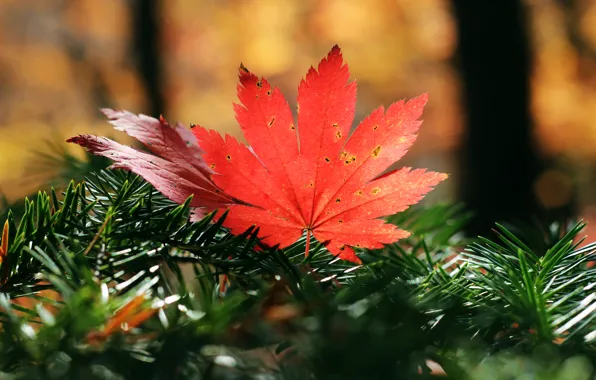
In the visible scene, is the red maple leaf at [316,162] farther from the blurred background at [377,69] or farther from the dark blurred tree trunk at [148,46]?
the dark blurred tree trunk at [148,46]

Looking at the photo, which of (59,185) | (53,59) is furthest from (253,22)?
(59,185)

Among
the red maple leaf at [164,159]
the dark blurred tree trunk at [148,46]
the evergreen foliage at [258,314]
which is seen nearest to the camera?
the evergreen foliage at [258,314]

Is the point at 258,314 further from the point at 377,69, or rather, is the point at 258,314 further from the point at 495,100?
the point at 377,69

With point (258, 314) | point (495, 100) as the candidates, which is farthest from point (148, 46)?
point (258, 314)

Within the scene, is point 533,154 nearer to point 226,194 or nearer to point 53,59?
point 226,194

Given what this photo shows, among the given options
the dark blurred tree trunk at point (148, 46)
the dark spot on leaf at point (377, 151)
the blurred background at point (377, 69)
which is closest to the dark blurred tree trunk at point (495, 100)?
the blurred background at point (377, 69)

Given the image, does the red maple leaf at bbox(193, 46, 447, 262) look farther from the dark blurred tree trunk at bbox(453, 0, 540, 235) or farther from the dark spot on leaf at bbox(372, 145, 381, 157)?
the dark blurred tree trunk at bbox(453, 0, 540, 235)
